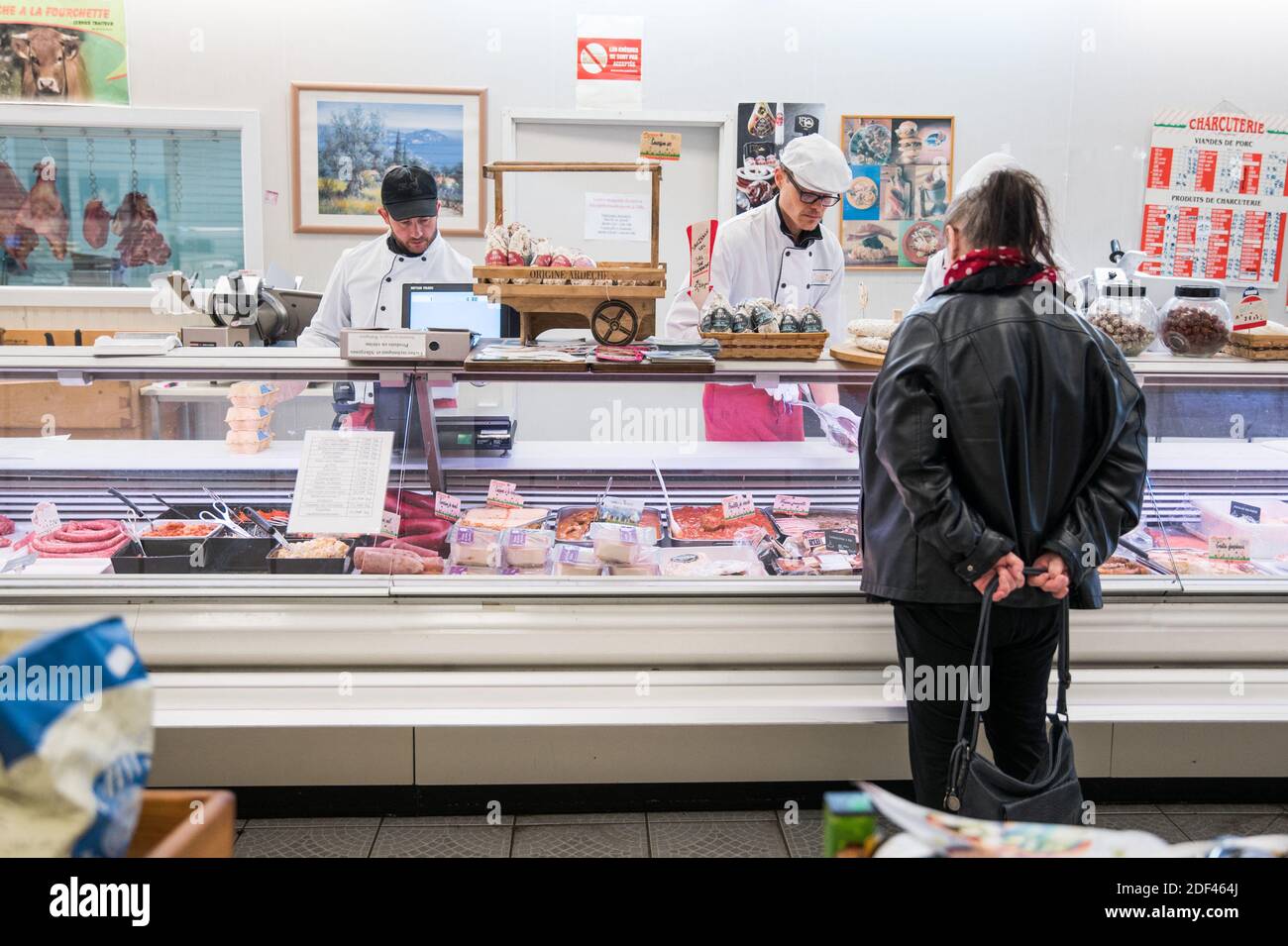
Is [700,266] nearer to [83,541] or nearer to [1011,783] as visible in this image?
[1011,783]

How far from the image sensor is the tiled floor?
2.72 m

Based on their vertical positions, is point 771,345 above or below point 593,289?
below

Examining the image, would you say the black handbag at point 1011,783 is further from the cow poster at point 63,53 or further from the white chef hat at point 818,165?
the cow poster at point 63,53

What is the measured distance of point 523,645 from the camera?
2.76m

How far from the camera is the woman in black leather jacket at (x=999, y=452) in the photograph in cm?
214

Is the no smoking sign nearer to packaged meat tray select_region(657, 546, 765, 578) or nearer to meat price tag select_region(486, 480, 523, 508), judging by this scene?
meat price tag select_region(486, 480, 523, 508)

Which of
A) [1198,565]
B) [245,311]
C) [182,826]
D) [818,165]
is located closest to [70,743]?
[182,826]

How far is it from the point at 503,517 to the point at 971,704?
1364 millimetres

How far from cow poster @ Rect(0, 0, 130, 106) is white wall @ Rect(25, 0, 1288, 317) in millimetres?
94

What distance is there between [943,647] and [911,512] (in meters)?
0.33

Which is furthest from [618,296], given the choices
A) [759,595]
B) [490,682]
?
[490,682]

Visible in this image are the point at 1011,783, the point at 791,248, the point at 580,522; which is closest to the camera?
the point at 1011,783

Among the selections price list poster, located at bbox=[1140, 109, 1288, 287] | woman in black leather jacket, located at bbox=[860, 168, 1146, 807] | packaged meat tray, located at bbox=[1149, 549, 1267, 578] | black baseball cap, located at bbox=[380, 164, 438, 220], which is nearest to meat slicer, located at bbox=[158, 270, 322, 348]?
black baseball cap, located at bbox=[380, 164, 438, 220]

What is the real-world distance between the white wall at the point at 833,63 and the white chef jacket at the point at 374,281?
1.17 metres
